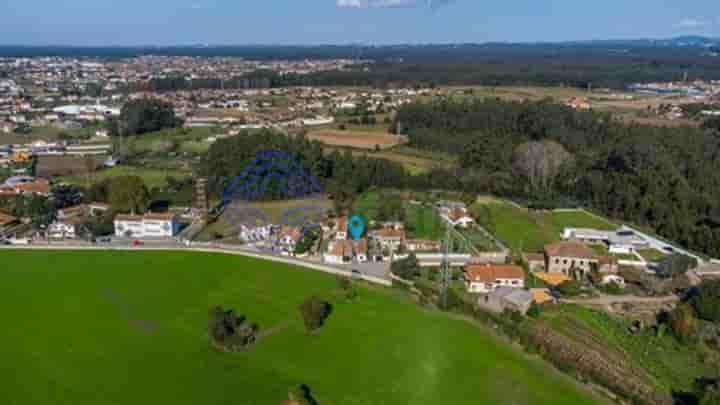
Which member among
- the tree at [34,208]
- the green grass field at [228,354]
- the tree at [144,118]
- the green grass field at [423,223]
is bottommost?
the green grass field at [228,354]

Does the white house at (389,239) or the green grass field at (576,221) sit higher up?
the white house at (389,239)

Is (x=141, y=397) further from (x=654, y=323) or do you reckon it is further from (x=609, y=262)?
(x=609, y=262)

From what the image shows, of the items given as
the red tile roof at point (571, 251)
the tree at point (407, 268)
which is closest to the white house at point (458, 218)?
the red tile roof at point (571, 251)

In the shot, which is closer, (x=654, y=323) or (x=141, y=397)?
(x=141, y=397)

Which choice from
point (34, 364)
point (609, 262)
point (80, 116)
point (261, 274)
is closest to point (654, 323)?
point (609, 262)

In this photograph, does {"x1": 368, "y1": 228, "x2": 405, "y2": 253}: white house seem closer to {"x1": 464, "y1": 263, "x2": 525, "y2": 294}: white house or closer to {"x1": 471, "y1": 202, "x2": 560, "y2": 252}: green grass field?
{"x1": 464, "y1": 263, "x2": 525, "y2": 294}: white house

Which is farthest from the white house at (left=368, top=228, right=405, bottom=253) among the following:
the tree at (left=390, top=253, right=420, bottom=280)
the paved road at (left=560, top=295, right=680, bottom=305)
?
the paved road at (left=560, top=295, right=680, bottom=305)

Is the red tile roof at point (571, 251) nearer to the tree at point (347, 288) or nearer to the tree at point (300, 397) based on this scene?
the tree at point (347, 288)
